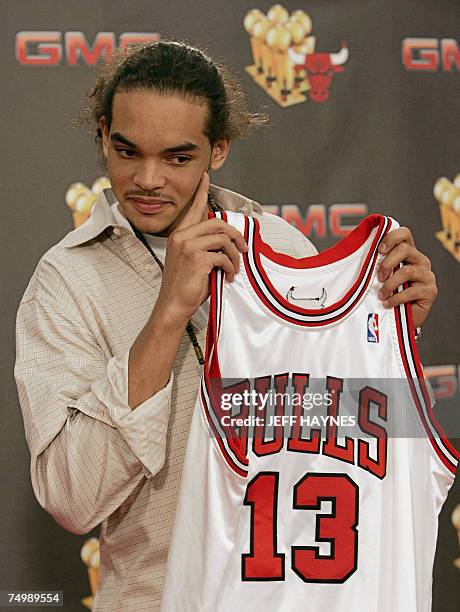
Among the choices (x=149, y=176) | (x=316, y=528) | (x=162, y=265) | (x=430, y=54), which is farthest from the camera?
(x=430, y=54)

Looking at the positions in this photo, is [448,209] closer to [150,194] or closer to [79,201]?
[79,201]

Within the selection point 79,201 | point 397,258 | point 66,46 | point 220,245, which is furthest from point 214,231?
point 66,46

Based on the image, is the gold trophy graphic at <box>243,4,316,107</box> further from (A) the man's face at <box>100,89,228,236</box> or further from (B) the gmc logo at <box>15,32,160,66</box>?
(A) the man's face at <box>100,89,228,236</box>

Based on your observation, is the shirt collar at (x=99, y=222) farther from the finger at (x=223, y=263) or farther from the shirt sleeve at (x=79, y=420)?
the finger at (x=223, y=263)

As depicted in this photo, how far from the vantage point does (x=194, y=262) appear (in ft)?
3.76

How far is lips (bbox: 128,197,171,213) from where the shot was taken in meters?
1.30

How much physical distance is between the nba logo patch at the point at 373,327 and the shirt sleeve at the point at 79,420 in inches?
10.7

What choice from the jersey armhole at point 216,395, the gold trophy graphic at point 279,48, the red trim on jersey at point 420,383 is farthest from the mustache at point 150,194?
the gold trophy graphic at point 279,48

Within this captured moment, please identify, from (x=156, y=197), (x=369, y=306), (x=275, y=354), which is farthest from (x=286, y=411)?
(x=156, y=197)

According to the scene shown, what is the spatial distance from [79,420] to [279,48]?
1.21 m

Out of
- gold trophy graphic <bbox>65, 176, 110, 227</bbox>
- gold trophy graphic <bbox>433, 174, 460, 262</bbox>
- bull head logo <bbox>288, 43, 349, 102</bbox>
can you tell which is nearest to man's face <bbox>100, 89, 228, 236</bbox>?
gold trophy graphic <bbox>65, 176, 110, 227</bbox>

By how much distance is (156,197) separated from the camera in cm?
129

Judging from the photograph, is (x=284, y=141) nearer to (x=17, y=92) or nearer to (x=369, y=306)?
(x=17, y=92)

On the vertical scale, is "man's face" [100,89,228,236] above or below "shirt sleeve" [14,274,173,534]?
above
